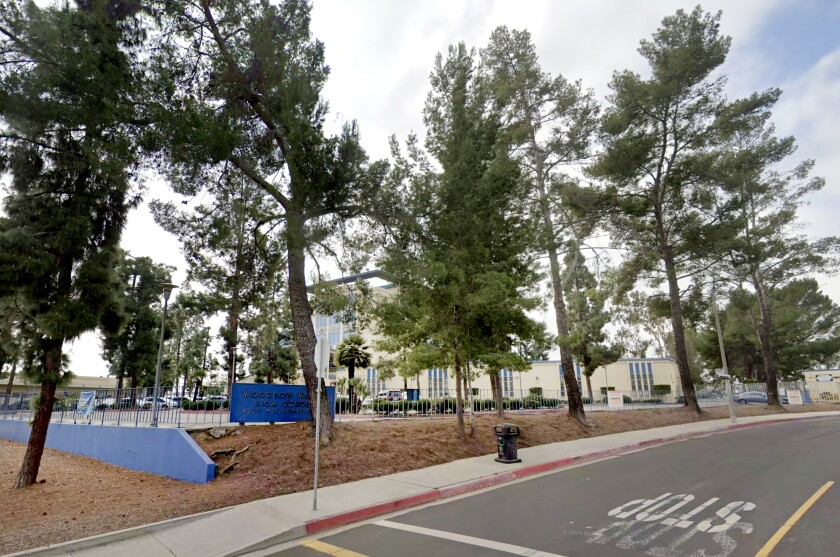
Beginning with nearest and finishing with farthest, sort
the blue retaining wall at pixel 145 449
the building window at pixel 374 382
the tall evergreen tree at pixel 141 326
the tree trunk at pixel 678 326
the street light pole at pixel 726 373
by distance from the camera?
1. the blue retaining wall at pixel 145 449
2. the street light pole at pixel 726 373
3. the tree trunk at pixel 678 326
4. the tall evergreen tree at pixel 141 326
5. the building window at pixel 374 382

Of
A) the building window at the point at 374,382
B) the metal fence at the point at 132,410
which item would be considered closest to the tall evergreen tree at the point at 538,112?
the metal fence at the point at 132,410

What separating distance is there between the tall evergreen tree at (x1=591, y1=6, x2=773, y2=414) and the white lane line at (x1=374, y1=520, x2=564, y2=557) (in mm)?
20741

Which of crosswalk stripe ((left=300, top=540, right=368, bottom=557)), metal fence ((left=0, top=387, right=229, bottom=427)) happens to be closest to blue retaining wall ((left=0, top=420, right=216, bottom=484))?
metal fence ((left=0, top=387, right=229, bottom=427))

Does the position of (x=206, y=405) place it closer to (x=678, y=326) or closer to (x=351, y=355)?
(x=351, y=355)

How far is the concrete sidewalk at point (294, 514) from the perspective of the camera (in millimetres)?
5773

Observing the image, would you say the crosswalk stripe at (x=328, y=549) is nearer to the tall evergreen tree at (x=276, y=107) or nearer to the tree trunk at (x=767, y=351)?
the tall evergreen tree at (x=276, y=107)

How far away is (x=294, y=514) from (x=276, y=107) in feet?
29.4

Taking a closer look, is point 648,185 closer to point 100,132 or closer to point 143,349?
point 100,132

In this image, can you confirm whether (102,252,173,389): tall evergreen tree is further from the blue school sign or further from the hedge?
the blue school sign

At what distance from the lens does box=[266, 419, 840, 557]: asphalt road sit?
521cm

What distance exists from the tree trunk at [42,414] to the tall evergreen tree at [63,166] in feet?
0.08

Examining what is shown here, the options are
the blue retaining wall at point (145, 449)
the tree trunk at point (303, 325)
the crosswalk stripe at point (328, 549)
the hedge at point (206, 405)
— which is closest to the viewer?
the crosswalk stripe at point (328, 549)

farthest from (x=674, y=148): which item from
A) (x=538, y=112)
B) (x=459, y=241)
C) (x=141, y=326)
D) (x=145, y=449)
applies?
(x=141, y=326)

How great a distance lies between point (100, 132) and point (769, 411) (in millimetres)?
37279
